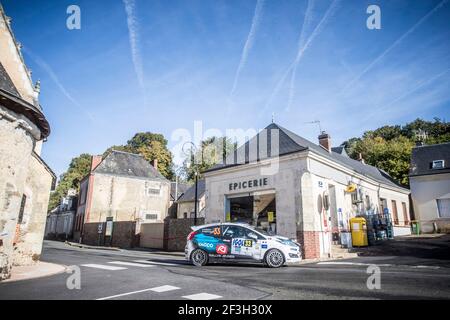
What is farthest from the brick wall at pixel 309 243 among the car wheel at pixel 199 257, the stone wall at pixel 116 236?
the stone wall at pixel 116 236

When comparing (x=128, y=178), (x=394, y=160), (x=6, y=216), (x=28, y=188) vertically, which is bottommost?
(x=6, y=216)

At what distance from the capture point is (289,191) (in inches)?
595

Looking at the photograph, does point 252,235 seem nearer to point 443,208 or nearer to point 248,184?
point 248,184

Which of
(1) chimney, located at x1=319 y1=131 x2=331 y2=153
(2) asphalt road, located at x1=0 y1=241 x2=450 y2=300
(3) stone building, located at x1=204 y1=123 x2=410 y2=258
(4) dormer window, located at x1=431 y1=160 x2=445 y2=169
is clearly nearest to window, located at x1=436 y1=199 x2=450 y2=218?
(4) dormer window, located at x1=431 y1=160 x2=445 y2=169

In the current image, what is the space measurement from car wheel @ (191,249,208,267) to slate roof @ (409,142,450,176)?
27.8 meters

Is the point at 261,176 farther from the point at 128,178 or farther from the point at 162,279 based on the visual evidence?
the point at 128,178

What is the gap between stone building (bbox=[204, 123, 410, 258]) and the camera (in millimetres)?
14648

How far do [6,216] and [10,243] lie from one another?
79 cm

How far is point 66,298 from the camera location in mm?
5410

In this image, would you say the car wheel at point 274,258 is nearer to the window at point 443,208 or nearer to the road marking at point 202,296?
the road marking at point 202,296

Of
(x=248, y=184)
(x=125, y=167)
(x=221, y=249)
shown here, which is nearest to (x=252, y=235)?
(x=221, y=249)

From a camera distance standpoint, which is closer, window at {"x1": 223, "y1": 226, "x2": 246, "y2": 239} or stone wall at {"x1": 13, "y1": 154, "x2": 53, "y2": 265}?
window at {"x1": 223, "y1": 226, "x2": 246, "y2": 239}

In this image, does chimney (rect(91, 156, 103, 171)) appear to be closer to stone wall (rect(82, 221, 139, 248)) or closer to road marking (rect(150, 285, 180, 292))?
stone wall (rect(82, 221, 139, 248))
